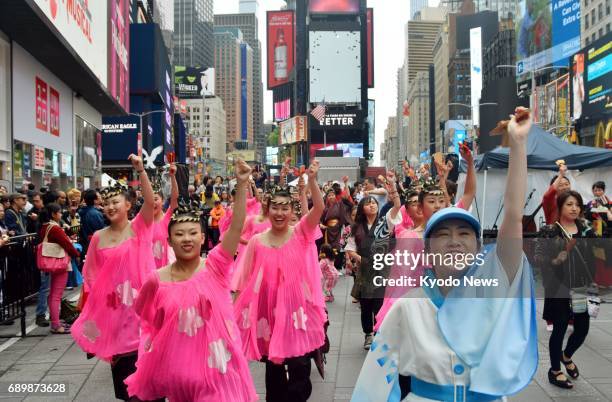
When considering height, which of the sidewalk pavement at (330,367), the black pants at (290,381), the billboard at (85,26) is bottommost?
the sidewalk pavement at (330,367)

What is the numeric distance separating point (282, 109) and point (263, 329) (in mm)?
131228

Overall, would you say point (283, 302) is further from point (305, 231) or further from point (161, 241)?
point (161, 241)

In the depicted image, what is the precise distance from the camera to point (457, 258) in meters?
2.63

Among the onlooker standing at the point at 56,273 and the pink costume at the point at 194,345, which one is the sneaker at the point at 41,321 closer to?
the onlooker standing at the point at 56,273

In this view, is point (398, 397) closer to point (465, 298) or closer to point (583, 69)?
point (465, 298)

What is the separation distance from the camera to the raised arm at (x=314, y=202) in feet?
17.9

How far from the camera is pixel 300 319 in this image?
5.24 meters

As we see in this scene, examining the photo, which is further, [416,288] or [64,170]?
[64,170]

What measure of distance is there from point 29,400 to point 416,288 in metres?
4.52

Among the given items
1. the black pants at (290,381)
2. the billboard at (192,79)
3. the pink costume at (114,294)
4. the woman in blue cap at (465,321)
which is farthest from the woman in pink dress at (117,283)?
the billboard at (192,79)

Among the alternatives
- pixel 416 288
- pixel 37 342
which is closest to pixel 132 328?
pixel 416 288

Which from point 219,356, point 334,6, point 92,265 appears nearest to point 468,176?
point 219,356

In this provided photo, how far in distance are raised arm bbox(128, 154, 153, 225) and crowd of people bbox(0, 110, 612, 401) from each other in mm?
14

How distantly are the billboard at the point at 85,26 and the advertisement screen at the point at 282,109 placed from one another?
10549 cm
